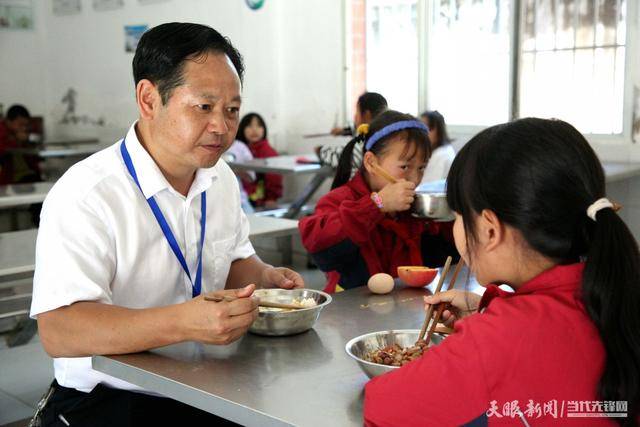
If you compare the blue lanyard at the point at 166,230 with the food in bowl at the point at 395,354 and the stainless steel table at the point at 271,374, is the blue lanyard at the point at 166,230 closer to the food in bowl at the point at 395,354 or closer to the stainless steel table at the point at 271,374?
the stainless steel table at the point at 271,374

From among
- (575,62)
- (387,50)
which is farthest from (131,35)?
(575,62)

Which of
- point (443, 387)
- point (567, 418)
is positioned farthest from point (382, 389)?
point (567, 418)

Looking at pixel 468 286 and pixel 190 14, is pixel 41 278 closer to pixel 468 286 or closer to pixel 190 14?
pixel 468 286

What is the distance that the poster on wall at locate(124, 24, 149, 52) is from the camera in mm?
7574

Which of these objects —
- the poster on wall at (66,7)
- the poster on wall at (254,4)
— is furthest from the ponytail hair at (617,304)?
the poster on wall at (66,7)

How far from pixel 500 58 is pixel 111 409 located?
13.8 feet

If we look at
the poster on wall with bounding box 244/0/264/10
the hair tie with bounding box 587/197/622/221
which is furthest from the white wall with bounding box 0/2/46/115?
the hair tie with bounding box 587/197/622/221

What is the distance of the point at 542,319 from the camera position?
1.09 m

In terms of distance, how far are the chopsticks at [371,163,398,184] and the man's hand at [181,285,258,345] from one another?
0.96m

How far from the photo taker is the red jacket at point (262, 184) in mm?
6137

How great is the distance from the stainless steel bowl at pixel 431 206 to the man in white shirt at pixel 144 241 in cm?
69

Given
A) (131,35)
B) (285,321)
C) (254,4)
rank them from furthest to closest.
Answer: (131,35)
(254,4)
(285,321)

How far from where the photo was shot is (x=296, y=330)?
1.62 m

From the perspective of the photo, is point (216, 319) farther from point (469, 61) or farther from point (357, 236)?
point (469, 61)
